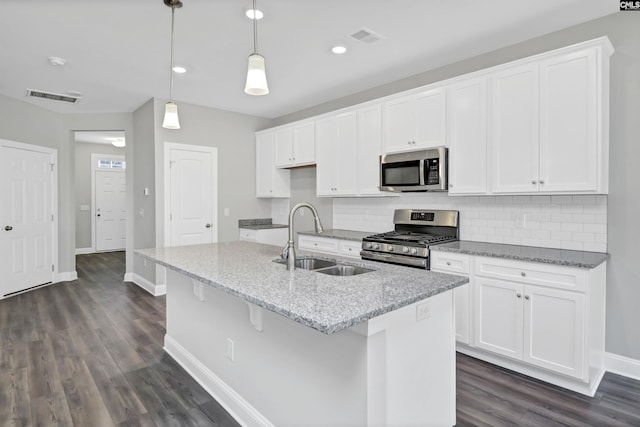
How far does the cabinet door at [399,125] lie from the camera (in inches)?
142

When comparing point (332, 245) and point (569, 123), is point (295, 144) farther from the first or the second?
point (569, 123)

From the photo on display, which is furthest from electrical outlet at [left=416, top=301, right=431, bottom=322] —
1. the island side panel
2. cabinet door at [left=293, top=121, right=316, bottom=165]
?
cabinet door at [left=293, top=121, right=316, bottom=165]

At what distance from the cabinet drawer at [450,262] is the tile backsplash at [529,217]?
0.58 meters

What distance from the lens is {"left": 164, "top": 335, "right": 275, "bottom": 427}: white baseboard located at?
203cm

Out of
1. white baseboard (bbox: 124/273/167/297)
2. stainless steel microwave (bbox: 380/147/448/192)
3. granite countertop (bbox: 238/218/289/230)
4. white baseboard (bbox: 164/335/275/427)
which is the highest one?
stainless steel microwave (bbox: 380/147/448/192)

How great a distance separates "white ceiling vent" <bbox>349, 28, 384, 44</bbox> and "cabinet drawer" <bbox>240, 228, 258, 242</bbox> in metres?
3.14

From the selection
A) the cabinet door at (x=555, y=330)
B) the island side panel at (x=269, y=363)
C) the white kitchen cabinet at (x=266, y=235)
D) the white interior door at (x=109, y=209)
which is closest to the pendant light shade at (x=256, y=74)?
the island side panel at (x=269, y=363)

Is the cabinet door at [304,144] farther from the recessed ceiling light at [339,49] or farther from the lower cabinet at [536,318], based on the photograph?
the lower cabinet at [536,318]

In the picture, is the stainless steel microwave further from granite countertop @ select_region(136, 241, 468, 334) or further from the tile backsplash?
granite countertop @ select_region(136, 241, 468, 334)

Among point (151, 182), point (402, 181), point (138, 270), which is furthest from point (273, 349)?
point (138, 270)

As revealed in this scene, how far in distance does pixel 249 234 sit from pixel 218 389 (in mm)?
3298

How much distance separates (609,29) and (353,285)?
2.83 metres

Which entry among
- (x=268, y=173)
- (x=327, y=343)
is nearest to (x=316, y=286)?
(x=327, y=343)

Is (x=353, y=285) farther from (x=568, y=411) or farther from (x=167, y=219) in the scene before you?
(x=167, y=219)
